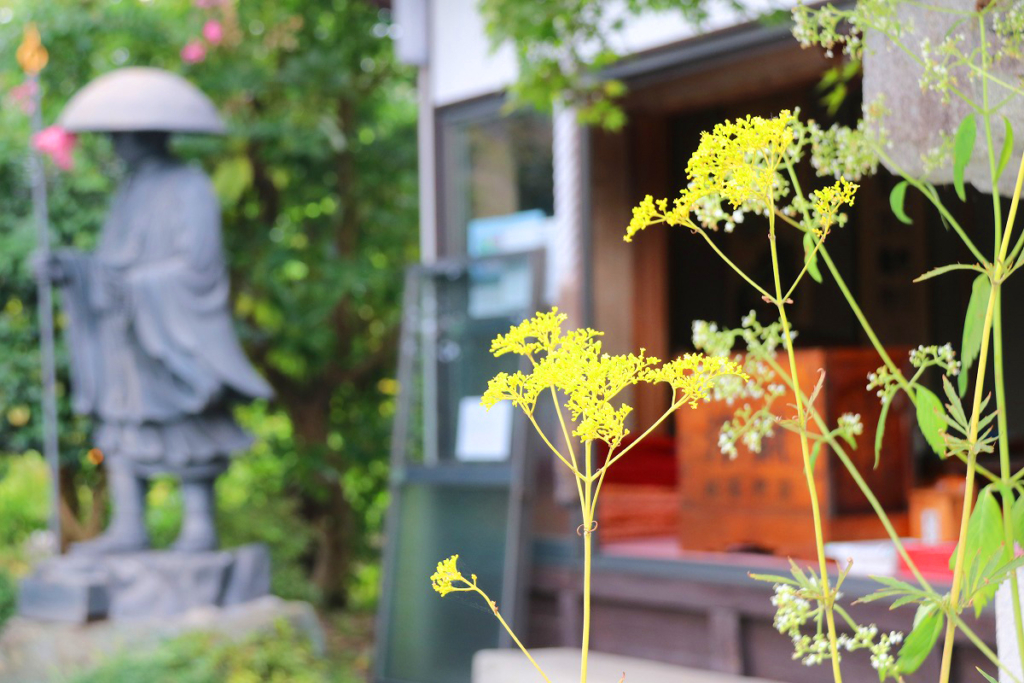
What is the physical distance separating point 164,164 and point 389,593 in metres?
2.08

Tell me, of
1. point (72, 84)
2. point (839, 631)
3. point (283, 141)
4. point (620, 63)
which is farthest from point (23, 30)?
point (839, 631)

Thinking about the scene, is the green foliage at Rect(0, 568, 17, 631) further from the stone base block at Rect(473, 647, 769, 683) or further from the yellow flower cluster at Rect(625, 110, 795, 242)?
the yellow flower cluster at Rect(625, 110, 795, 242)

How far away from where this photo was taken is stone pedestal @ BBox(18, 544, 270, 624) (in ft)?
16.3

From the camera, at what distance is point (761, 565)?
3.84 m

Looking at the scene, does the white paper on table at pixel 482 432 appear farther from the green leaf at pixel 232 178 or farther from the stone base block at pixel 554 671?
the green leaf at pixel 232 178

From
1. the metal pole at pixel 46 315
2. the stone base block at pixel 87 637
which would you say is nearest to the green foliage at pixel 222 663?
the stone base block at pixel 87 637

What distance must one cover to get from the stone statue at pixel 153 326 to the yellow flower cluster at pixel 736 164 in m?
4.23

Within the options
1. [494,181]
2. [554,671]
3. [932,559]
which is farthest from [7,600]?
[554,671]

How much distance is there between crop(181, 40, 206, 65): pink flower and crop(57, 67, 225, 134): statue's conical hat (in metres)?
1.57

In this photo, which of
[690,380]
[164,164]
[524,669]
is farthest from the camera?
[164,164]

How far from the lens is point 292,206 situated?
7500 mm

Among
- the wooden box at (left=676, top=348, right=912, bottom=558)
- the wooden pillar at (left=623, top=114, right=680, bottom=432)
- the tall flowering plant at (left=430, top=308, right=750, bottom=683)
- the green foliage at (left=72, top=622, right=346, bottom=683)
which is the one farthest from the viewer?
the wooden pillar at (left=623, top=114, right=680, bottom=432)

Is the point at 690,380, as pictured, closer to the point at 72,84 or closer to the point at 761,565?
the point at 761,565

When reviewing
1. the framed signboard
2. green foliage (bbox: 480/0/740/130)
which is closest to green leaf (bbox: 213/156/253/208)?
the framed signboard
